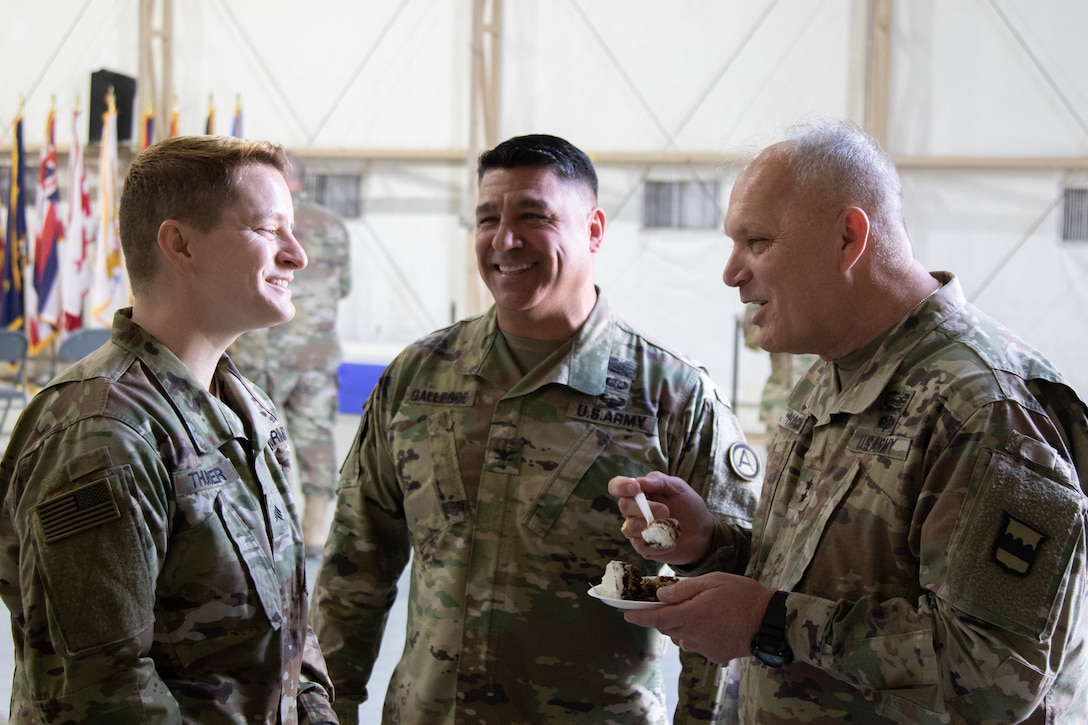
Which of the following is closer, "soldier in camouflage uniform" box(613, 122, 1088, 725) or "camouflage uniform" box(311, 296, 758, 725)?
"soldier in camouflage uniform" box(613, 122, 1088, 725)

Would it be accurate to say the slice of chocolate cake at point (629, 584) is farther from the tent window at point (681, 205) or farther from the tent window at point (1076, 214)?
the tent window at point (1076, 214)

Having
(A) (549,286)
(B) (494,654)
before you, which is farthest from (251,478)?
(A) (549,286)

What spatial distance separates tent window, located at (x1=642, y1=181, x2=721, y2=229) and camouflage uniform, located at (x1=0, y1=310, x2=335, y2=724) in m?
8.66

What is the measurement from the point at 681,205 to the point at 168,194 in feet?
28.7

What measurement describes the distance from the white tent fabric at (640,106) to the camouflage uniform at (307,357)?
4.30 metres

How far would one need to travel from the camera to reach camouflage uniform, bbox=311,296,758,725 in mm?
2039

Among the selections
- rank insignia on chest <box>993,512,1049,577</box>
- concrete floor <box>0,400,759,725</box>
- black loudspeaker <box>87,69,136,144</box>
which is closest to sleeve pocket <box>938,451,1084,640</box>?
rank insignia on chest <box>993,512,1049,577</box>

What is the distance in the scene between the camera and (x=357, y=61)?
11.0m

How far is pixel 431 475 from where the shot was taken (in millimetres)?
2162

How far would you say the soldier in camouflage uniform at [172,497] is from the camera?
135 centimetres

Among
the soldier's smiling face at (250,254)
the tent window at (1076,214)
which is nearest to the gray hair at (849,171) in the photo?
the soldier's smiling face at (250,254)

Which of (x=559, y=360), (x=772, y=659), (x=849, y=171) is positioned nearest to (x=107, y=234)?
(x=559, y=360)

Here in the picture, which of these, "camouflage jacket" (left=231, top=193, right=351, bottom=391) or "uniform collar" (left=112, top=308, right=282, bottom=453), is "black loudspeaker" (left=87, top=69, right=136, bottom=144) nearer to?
"camouflage jacket" (left=231, top=193, right=351, bottom=391)

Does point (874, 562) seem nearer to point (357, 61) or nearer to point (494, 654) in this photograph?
point (494, 654)
